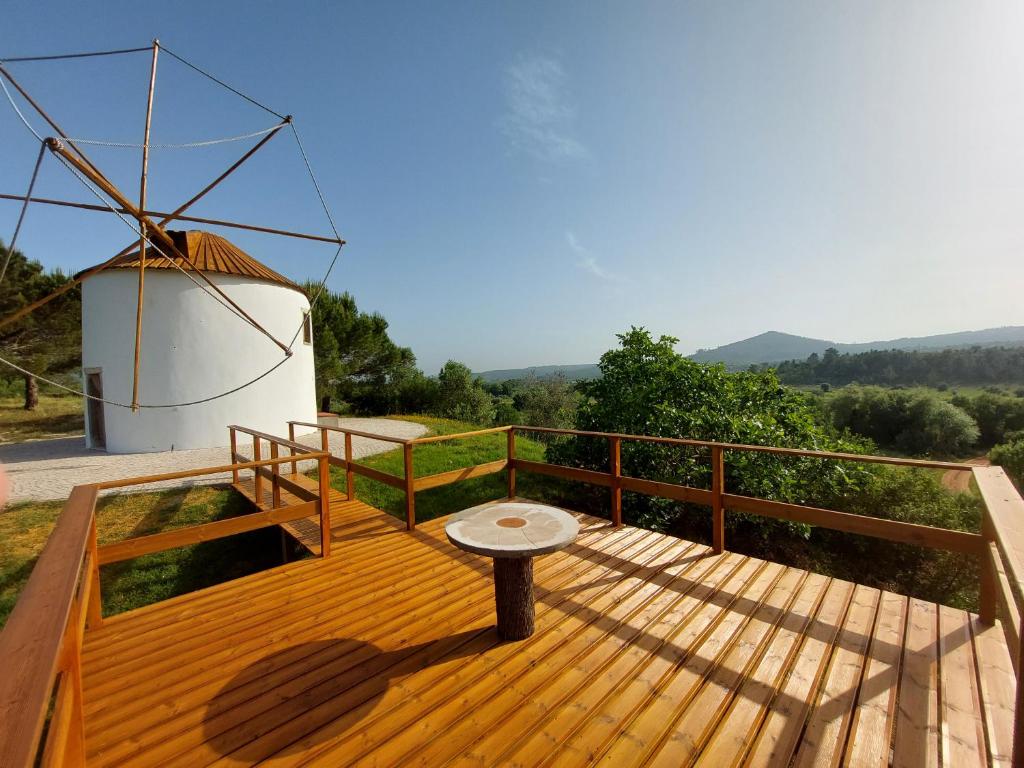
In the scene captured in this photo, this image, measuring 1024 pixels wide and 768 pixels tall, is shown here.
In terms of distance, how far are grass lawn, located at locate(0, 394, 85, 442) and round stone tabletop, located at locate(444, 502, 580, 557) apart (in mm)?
20065

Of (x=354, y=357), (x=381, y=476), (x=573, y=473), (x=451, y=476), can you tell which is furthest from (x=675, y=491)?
(x=354, y=357)

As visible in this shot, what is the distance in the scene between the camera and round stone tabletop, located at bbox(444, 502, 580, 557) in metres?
2.60

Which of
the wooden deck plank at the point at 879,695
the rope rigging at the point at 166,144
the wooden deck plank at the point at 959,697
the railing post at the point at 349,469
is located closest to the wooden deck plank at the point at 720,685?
the wooden deck plank at the point at 879,695

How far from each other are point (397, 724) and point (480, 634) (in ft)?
2.78

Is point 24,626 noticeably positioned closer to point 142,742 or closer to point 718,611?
point 142,742

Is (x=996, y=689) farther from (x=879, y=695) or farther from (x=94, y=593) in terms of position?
(x=94, y=593)

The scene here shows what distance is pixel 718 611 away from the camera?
123 inches

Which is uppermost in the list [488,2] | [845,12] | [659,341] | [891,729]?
[488,2]

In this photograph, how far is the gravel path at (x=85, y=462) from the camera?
27.7 feet

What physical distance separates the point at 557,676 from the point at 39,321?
2391cm

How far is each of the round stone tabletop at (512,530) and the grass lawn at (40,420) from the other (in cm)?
2007

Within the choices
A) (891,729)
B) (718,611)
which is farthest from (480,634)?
(891,729)

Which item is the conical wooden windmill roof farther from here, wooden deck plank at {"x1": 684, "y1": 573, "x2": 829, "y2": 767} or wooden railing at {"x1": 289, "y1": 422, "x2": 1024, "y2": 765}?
wooden deck plank at {"x1": 684, "y1": 573, "x2": 829, "y2": 767}

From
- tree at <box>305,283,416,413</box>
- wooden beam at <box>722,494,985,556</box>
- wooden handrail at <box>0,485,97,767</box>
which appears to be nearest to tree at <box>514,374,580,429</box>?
tree at <box>305,283,416,413</box>
